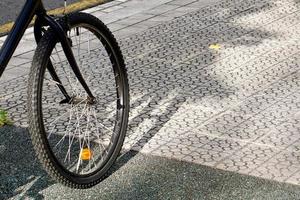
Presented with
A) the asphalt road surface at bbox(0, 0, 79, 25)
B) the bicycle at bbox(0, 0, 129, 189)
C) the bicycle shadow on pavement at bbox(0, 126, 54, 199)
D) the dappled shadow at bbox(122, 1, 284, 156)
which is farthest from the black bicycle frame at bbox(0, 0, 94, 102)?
the asphalt road surface at bbox(0, 0, 79, 25)

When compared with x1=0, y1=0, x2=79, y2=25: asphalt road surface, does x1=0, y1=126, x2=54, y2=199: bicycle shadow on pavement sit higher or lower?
higher

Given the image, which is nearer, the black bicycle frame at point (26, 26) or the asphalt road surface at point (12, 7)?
the black bicycle frame at point (26, 26)

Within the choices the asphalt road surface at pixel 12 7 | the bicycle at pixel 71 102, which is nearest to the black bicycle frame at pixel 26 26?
the bicycle at pixel 71 102

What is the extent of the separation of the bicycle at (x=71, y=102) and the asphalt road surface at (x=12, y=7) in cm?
265

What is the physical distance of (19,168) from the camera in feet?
15.9

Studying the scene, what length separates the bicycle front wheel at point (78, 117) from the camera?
13.2 feet

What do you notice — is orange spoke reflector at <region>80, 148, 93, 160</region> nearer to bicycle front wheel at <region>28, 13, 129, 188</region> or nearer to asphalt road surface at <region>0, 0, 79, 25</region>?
bicycle front wheel at <region>28, 13, 129, 188</region>

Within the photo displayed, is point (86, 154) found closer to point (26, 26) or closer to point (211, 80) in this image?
point (26, 26)

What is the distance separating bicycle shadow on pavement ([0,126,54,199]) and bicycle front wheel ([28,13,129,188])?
0.58 ft

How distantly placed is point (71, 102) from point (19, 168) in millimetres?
665

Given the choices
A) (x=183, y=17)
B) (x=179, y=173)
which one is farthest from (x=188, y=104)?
(x=183, y=17)

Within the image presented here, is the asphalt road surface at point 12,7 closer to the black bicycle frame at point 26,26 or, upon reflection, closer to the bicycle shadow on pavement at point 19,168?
the bicycle shadow on pavement at point 19,168

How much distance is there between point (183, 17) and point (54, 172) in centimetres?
460

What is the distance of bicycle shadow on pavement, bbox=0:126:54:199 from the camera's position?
4531 millimetres
